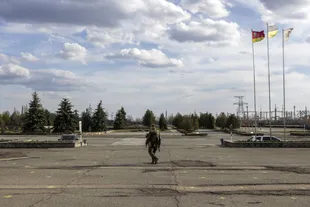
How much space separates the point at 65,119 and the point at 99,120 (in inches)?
524

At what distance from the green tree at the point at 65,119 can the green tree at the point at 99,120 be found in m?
11.5

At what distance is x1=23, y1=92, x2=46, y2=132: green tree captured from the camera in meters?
70.4

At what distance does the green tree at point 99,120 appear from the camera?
83.7 m

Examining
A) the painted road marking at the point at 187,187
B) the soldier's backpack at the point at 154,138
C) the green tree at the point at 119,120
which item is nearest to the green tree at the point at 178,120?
the green tree at the point at 119,120

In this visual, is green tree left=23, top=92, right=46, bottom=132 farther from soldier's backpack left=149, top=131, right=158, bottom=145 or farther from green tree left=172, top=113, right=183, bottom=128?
soldier's backpack left=149, top=131, right=158, bottom=145

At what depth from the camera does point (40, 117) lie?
71.5 meters

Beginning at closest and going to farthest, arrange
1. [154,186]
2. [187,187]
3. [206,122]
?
[187,187] → [154,186] → [206,122]

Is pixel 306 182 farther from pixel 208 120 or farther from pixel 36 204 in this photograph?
pixel 208 120

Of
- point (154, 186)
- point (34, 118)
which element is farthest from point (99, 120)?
point (154, 186)

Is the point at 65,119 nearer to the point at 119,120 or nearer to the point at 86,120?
the point at 86,120

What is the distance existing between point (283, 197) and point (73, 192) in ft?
16.4

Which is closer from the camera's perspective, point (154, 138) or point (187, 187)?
point (187, 187)

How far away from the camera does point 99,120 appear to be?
84250 mm

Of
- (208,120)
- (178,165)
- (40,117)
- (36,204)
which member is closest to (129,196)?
(36,204)
